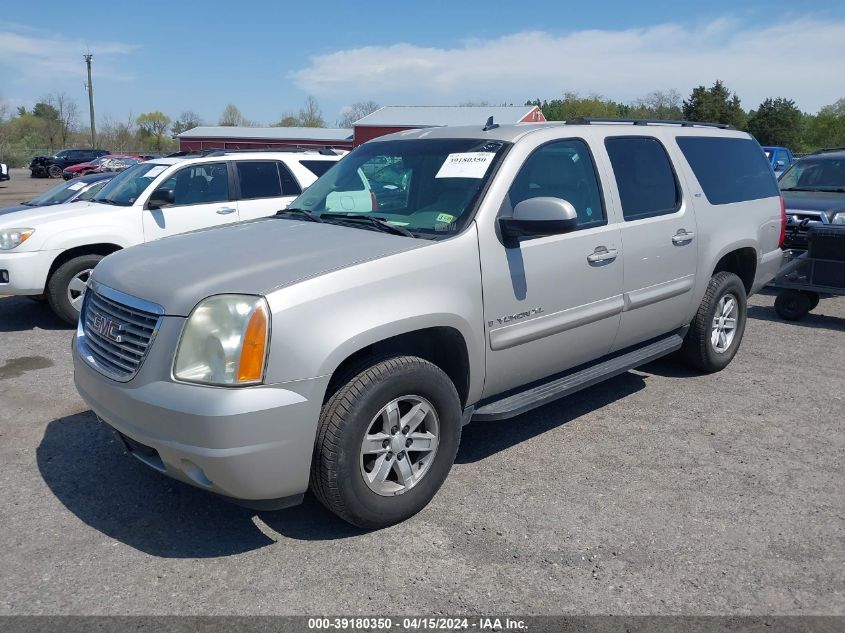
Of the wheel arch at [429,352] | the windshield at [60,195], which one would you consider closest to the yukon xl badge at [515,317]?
the wheel arch at [429,352]

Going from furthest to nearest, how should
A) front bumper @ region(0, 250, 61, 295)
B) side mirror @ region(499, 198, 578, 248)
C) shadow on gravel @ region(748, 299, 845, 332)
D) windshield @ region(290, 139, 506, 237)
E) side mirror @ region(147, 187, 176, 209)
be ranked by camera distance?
1. shadow on gravel @ region(748, 299, 845, 332)
2. side mirror @ region(147, 187, 176, 209)
3. front bumper @ region(0, 250, 61, 295)
4. windshield @ region(290, 139, 506, 237)
5. side mirror @ region(499, 198, 578, 248)

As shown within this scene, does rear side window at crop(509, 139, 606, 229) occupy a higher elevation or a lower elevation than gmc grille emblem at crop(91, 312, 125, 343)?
higher

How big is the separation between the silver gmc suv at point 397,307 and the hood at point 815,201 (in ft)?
14.1

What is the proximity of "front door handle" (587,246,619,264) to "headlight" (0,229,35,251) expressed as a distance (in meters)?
5.60

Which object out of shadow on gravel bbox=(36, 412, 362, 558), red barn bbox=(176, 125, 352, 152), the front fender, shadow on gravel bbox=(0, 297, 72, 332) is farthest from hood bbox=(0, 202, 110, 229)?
red barn bbox=(176, 125, 352, 152)

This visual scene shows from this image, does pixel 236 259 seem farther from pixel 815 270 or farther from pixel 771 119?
pixel 771 119

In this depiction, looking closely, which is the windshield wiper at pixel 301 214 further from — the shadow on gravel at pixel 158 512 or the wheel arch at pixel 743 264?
the wheel arch at pixel 743 264

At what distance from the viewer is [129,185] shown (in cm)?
809

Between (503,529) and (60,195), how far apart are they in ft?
26.3

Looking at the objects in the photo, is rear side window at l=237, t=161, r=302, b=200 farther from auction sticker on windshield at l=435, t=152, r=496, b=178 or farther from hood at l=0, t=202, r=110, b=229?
auction sticker on windshield at l=435, t=152, r=496, b=178

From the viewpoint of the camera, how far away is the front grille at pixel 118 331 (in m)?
3.23

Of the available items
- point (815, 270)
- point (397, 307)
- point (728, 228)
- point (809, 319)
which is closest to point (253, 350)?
point (397, 307)

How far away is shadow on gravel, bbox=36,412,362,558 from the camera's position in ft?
11.3

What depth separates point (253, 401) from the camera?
2.96 m
